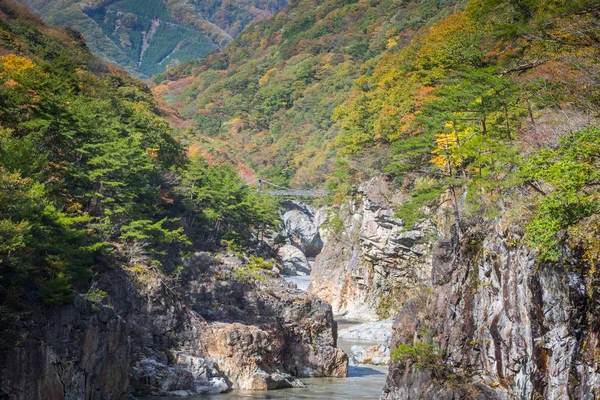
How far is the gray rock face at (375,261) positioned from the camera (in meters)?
43.2

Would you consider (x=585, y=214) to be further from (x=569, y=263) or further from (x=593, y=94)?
(x=593, y=94)

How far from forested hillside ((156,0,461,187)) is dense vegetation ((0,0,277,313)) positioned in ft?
93.9

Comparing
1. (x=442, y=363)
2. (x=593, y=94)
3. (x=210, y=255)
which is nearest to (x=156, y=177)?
(x=210, y=255)

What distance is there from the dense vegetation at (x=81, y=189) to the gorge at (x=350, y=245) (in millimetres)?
123

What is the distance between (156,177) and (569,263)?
25688 millimetres

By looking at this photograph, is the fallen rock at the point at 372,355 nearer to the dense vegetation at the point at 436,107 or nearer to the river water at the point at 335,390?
the river water at the point at 335,390

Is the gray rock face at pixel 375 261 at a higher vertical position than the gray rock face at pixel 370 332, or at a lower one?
higher

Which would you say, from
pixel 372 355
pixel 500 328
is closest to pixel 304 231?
pixel 372 355

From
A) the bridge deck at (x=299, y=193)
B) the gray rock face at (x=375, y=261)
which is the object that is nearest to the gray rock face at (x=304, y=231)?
the bridge deck at (x=299, y=193)

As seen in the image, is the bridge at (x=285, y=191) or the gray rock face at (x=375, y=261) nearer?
the gray rock face at (x=375, y=261)

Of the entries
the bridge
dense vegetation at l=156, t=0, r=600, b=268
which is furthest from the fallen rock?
the bridge

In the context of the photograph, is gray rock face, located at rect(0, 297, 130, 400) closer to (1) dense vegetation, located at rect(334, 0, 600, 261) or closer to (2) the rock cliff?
(2) the rock cliff

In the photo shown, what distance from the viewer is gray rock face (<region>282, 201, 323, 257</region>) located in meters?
71.8

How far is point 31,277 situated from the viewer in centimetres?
1970
